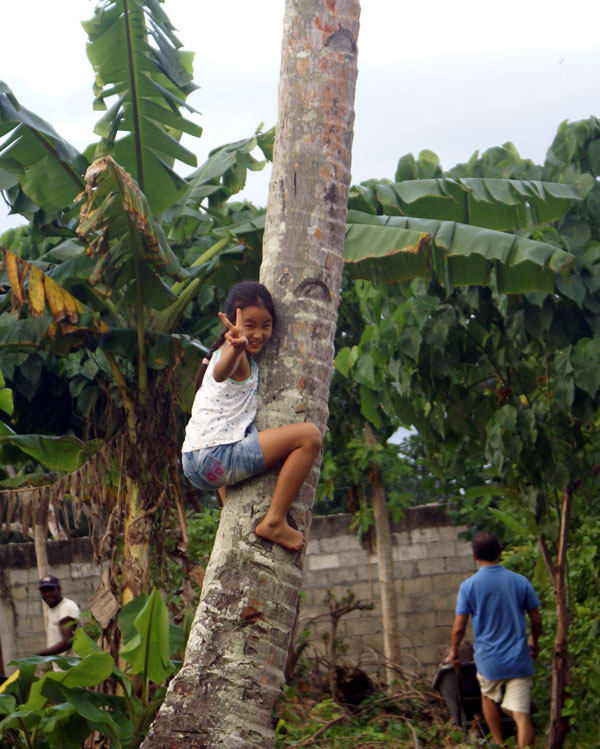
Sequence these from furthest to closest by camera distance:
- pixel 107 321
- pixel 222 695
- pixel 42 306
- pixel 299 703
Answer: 1. pixel 299 703
2. pixel 107 321
3. pixel 42 306
4. pixel 222 695

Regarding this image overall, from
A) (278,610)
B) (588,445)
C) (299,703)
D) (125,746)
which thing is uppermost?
(588,445)

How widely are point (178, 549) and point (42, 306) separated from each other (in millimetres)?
1842

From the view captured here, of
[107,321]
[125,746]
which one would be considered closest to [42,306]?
[107,321]

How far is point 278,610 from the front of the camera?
89.8 inches

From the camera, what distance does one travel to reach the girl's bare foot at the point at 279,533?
7.54 ft

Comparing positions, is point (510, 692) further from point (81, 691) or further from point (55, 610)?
point (55, 610)

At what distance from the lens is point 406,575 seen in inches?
384

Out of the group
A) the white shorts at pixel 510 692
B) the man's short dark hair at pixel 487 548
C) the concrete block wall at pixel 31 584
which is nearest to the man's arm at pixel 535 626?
the white shorts at pixel 510 692

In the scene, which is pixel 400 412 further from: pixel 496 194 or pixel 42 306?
pixel 42 306

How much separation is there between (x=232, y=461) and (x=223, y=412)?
0.18m

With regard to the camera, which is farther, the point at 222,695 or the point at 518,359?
the point at 518,359

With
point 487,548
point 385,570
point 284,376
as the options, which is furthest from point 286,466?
point 385,570

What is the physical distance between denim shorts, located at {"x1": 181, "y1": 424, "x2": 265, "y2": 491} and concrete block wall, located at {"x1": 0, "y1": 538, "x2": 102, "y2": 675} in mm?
7292

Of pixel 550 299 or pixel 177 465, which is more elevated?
pixel 550 299
